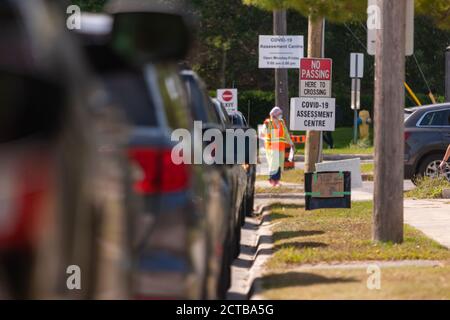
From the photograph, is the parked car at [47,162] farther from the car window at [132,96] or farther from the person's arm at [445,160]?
the person's arm at [445,160]

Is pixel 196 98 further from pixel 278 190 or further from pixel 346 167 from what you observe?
pixel 278 190

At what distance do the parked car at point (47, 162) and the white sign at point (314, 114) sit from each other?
52.3ft

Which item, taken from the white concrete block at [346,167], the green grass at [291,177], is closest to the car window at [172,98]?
the white concrete block at [346,167]

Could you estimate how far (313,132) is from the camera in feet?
69.8

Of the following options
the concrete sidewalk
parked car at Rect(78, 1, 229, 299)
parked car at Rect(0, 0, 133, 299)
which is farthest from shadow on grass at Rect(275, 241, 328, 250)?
parked car at Rect(0, 0, 133, 299)

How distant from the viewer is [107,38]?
3.72 meters

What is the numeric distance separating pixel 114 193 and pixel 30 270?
2.05 feet

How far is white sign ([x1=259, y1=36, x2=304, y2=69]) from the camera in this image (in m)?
25.5

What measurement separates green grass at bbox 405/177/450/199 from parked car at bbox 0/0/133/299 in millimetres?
15452

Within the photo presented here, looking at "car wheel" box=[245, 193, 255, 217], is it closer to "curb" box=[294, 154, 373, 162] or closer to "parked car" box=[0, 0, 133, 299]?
"parked car" box=[0, 0, 133, 299]

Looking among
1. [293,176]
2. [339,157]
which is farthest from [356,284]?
[339,157]

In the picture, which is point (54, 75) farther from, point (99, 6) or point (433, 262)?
point (99, 6)

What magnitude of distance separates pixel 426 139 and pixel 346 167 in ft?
12.6

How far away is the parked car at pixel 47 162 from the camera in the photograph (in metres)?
2.71
